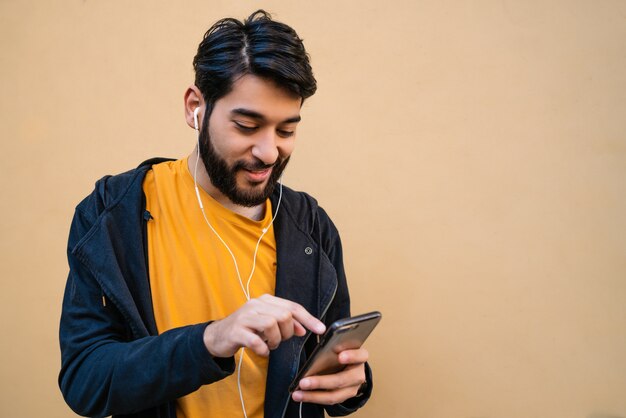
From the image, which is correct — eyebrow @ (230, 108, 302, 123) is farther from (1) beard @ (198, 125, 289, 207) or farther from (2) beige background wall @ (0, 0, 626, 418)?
(2) beige background wall @ (0, 0, 626, 418)

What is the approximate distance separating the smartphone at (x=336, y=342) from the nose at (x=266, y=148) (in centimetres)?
39

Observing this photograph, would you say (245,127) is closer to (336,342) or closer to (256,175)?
(256,175)

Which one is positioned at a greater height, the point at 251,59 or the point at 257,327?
the point at 251,59

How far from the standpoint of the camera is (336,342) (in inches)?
36.3

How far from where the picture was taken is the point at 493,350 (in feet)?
5.13

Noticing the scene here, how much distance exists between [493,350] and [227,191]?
907mm

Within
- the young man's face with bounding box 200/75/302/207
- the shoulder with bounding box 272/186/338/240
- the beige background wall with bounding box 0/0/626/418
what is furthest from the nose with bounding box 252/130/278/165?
the beige background wall with bounding box 0/0/626/418

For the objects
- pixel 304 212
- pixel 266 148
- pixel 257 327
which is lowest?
pixel 257 327

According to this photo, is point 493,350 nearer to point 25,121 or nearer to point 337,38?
point 337,38

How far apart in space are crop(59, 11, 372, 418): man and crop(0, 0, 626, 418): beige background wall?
0.38m

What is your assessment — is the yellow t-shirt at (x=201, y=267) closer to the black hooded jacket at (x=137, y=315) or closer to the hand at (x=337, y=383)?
the black hooded jacket at (x=137, y=315)

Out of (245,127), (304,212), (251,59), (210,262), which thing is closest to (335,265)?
(304,212)

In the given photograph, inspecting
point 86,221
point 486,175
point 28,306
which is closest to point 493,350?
point 486,175

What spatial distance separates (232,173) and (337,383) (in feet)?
1.55
